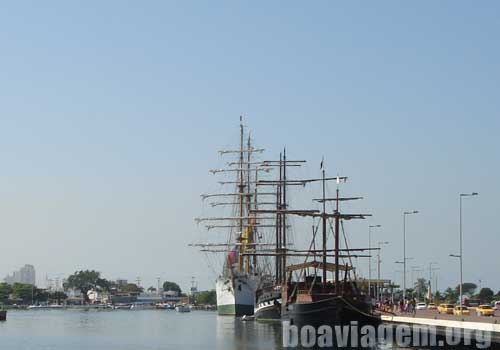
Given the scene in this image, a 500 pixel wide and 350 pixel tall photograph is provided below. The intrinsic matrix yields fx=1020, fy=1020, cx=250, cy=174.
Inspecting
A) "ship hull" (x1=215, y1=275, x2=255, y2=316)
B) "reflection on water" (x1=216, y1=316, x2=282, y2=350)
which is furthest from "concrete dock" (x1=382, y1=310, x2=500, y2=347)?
"ship hull" (x1=215, y1=275, x2=255, y2=316)

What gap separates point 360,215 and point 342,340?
672 inches

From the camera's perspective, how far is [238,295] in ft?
495

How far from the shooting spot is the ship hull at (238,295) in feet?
489

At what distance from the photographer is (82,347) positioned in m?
82.1

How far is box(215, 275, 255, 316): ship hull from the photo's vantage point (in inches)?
5871

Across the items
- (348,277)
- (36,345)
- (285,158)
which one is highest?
(285,158)

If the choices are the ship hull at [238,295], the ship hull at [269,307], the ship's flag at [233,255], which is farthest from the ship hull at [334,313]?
the ship's flag at [233,255]

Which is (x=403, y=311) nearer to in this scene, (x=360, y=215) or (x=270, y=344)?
(x=360, y=215)

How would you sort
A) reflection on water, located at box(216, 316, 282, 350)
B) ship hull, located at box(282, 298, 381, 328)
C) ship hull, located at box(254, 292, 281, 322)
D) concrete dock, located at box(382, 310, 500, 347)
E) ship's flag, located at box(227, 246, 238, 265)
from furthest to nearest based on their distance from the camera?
ship's flag, located at box(227, 246, 238, 265) → ship hull, located at box(254, 292, 281, 322) → reflection on water, located at box(216, 316, 282, 350) → ship hull, located at box(282, 298, 381, 328) → concrete dock, located at box(382, 310, 500, 347)

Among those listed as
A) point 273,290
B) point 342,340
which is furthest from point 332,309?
point 273,290

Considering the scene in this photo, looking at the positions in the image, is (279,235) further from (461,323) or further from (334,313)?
(461,323)

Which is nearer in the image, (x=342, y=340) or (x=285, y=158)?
(x=342, y=340)

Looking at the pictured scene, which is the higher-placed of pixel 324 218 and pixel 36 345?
pixel 324 218

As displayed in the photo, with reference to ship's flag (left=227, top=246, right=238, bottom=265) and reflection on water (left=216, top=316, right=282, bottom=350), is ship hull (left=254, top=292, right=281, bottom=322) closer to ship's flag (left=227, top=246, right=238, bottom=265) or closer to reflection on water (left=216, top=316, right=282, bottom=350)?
reflection on water (left=216, top=316, right=282, bottom=350)
